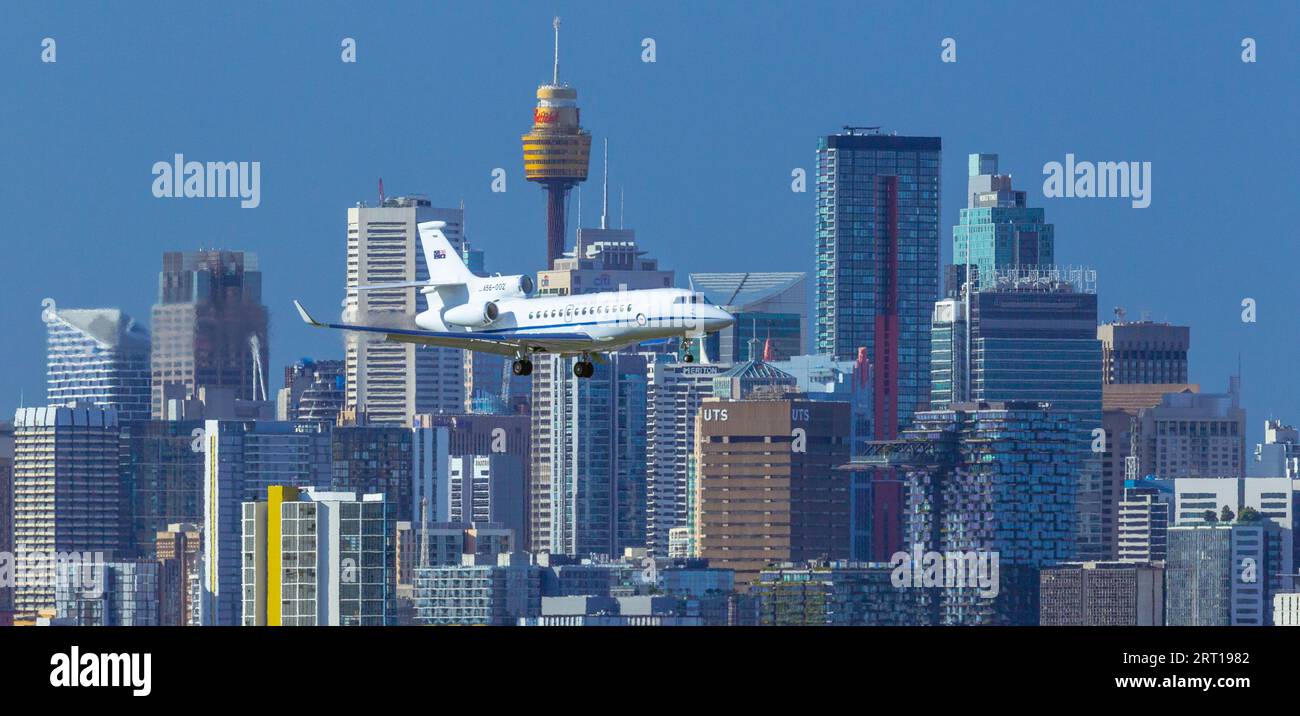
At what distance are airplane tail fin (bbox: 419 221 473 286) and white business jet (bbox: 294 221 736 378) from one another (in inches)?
327

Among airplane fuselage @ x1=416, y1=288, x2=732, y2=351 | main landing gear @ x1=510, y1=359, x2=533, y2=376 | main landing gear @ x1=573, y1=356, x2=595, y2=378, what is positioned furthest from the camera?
airplane fuselage @ x1=416, y1=288, x2=732, y2=351

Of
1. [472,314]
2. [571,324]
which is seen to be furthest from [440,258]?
[571,324]

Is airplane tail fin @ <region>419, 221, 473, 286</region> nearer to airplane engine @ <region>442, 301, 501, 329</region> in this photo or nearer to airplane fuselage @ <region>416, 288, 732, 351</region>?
airplane engine @ <region>442, 301, 501, 329</region>

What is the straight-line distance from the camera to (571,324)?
7369cm

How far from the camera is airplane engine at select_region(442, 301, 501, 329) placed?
8094 cm

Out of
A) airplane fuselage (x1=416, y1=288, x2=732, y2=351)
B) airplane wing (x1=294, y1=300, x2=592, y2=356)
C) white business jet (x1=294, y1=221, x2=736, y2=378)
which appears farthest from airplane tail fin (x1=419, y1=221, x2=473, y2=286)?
airplane wing (x1=294, y1=300, x2=592, y2=356)

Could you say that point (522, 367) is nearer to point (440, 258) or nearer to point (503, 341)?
point (503, 341)

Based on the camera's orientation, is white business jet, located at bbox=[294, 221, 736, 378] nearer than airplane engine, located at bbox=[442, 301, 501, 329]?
Yes
